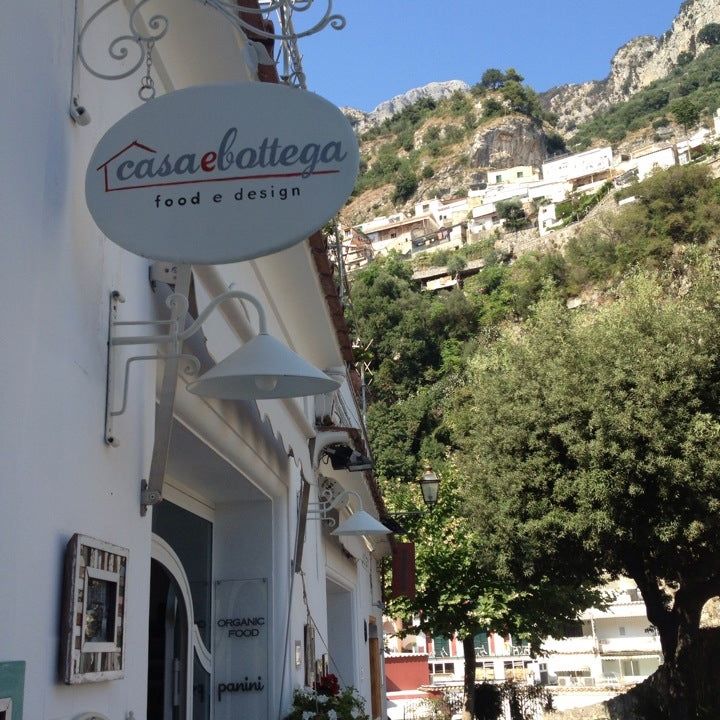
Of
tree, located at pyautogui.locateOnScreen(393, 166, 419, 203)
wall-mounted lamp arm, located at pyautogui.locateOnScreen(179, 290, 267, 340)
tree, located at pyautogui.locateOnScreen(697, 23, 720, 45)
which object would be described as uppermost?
tree, located at pyautogui.locateOnScreen(697, 23, 720, 45)

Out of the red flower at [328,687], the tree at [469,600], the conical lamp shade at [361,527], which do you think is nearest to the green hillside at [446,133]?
the tree at [469,600]

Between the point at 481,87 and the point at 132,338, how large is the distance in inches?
4685

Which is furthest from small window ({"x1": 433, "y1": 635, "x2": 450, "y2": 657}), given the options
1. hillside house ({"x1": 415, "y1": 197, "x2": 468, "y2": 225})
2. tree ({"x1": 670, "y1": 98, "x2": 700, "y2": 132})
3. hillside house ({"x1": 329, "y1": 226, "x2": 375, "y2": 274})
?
tree ({"x1": 670, "y1": 98, "x2": 700, "y2": 132})

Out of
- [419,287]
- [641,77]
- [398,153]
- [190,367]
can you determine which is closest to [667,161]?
[419,287]

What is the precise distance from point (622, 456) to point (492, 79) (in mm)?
108956

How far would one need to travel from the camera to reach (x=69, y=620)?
103 inches

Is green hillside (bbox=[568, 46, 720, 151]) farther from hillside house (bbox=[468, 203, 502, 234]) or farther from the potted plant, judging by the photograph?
the potted plant

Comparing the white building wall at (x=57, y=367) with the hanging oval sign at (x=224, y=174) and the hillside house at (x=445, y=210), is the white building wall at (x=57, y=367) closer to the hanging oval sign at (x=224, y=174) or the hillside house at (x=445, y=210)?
the hanging oval sign at (x=224, y=174)

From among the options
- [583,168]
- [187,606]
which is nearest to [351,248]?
[187,606]

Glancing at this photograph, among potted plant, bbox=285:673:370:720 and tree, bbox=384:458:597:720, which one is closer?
potted plant, bbox=285:673:370:720

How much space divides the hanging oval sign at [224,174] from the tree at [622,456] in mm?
13795

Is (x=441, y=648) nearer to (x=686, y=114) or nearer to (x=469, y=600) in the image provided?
(x=469, y=600)

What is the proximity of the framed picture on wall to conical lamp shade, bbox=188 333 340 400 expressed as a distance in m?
0.69

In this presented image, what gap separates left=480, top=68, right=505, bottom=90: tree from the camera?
115 meters
